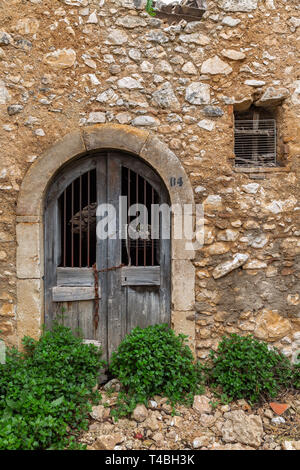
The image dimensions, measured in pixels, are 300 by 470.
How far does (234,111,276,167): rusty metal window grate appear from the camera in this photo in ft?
10.00

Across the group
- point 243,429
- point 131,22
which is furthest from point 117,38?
point 243,429

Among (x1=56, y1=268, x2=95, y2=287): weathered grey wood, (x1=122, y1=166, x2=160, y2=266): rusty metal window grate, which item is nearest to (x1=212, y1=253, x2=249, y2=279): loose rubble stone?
(x1=122, y1=166, x2=160, y2=266): rusty metal window grate

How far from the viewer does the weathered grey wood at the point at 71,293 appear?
288cm

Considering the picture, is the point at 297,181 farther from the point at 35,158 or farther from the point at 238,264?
the point at 35,158

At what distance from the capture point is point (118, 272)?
2.95 m

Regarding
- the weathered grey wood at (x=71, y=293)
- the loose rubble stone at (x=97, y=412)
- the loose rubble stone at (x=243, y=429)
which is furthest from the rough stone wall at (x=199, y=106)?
the loose rubble stone at (x=97, y=412)

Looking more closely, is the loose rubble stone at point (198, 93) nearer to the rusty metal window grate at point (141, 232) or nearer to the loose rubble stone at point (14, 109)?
the rusty metal window grate at point (141, 232)

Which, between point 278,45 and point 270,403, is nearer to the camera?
point 270,403

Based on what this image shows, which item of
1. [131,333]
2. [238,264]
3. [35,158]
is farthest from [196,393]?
[35,158]

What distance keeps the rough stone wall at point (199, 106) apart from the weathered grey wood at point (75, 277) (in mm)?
433

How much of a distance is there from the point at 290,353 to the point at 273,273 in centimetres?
82

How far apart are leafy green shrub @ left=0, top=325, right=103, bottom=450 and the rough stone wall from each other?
15.9 inches

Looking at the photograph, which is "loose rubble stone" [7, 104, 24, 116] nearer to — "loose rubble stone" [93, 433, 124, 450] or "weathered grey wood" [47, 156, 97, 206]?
"weathered grey wood" [47, 156, 97, 206]

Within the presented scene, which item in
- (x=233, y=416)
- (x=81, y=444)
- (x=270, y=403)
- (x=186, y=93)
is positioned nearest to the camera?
(x=81, y=444)
